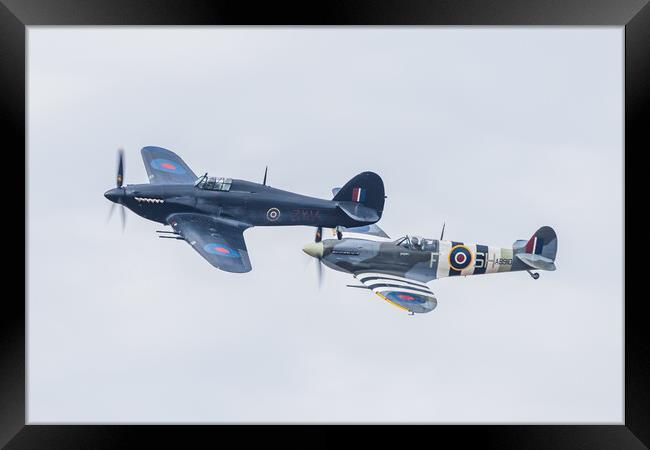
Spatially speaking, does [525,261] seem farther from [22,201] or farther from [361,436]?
[22,201]

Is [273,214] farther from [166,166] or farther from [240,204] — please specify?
[166,166]

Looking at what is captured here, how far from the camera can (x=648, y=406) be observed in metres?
12.9

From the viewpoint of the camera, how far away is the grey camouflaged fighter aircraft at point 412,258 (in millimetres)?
16922

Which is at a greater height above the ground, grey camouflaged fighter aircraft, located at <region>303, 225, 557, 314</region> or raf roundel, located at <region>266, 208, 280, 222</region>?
raf roundel, located at <region>266, 208, 280, 222</region>

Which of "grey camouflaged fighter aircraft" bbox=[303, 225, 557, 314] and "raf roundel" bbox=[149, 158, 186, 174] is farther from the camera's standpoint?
"raf roundel" bbox=[149, 158, 186, 174]

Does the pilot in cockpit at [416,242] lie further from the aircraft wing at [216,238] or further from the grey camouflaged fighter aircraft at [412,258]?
the aircraft wing at [216,238]

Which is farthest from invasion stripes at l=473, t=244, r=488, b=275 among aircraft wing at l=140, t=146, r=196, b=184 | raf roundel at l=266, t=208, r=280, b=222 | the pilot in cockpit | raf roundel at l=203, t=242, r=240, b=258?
aircraft wing at l=140, t=146, r=196, b=184

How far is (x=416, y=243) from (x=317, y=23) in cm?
559

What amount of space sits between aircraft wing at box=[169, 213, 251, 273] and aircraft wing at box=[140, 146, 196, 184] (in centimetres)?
121

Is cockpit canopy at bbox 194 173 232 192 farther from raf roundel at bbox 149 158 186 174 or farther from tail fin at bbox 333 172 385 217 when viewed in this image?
tail fin at bbox 333 172 385 217

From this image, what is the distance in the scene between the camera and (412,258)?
56.4 ft

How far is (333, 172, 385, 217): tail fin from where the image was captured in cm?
1647

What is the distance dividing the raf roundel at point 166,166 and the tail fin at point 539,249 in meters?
6.20

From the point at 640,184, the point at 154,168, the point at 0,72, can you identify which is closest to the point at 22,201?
the point at 0,72
